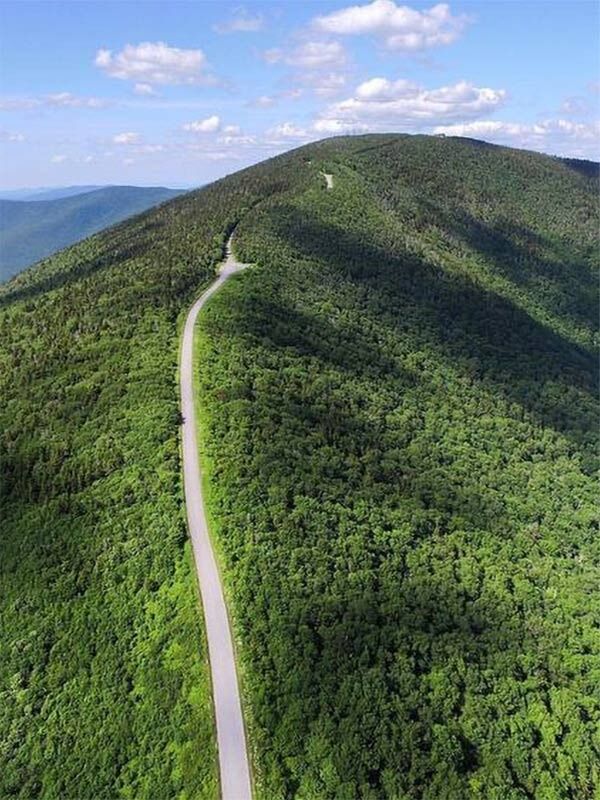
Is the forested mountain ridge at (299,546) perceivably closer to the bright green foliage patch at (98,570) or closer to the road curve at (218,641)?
the bright green foliage patch at (98,570)

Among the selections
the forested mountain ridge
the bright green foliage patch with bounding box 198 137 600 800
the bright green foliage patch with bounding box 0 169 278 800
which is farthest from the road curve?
the bright green foliage patch with bounding box 198 137 600 800

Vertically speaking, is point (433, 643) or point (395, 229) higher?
point (395, 229)

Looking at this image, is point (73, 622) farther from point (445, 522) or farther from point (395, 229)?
point (395, 229)

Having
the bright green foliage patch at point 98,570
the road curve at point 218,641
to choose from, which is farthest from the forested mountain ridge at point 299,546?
the road curve at point 218,641

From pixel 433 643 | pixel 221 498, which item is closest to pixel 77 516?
pixel 221 498

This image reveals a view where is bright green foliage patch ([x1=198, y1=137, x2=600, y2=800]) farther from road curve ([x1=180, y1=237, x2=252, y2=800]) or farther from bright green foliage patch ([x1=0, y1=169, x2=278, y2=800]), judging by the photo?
bright green foliage patch ([x1=0, y1=169, x2=278, y2=800])

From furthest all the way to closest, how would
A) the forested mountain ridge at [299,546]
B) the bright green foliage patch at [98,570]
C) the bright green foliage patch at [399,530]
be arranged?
the bright green foliage patch at [399,530] → the forested mountain ridge at [299,546] → the bright green foliage patch at [98,570]
